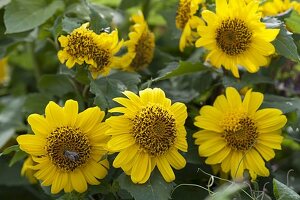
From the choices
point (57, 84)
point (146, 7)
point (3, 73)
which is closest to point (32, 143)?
point (57, 84)

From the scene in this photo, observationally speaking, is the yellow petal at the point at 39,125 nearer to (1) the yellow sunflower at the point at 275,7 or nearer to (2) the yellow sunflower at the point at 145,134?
(2) the yellow sunflower at the point at 145,134

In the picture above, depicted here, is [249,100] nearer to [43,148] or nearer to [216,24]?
[216,24]

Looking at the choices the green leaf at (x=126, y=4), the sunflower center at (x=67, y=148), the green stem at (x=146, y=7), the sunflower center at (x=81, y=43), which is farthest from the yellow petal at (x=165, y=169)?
the green stem at (x=146, y=7)

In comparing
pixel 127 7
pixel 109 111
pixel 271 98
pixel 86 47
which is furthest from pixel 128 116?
pixel 127 7

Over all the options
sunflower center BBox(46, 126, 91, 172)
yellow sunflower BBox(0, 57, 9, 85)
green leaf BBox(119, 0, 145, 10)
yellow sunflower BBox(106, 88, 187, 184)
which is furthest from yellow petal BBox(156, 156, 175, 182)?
yellow sunflower BBox(0, 57, 9, 85)

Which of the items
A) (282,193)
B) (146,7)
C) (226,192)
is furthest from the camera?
(146,7)

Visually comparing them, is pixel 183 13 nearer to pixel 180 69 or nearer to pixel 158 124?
pixel 180 69

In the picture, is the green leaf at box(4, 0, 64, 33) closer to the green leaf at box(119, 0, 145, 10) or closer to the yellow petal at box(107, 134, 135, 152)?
the green leaf at box(119, 0, 145, 10)
